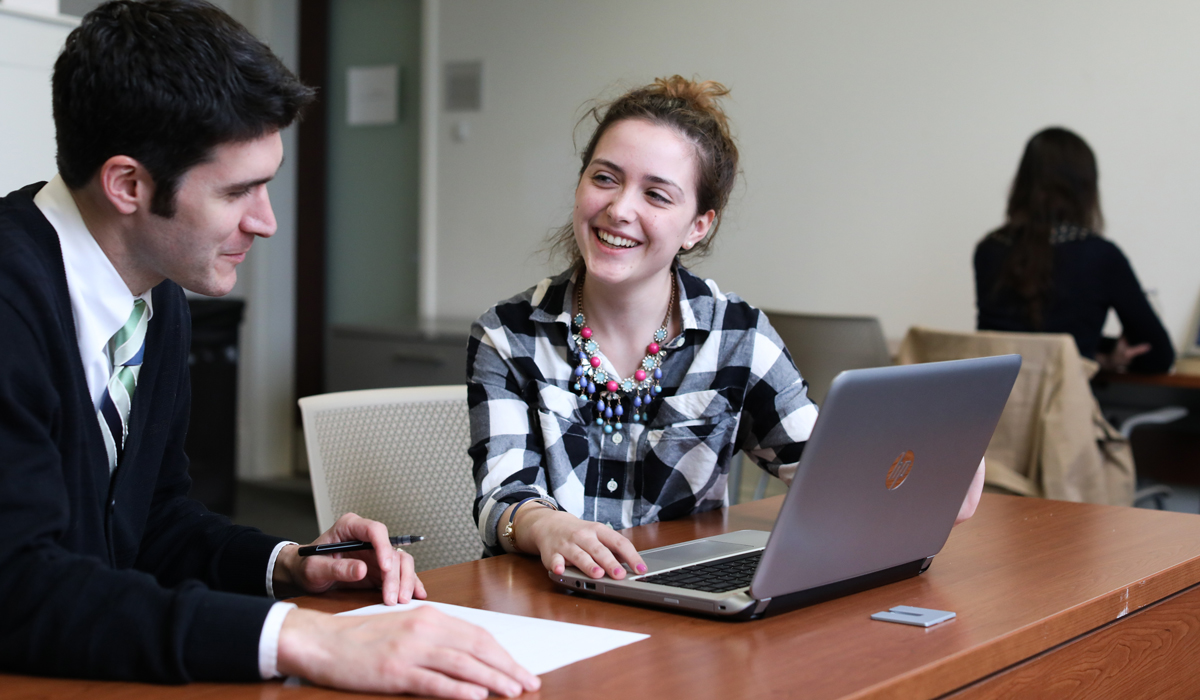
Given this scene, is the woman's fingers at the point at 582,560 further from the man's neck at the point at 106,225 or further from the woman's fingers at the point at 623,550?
the man's neck at the point at 106,225

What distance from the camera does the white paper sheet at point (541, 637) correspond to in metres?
0.83

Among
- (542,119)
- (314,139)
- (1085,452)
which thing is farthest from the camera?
(314,139)

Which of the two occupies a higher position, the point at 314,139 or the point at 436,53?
the point at 436,53

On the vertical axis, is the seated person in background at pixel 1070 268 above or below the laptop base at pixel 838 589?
above

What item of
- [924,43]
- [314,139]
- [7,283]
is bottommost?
[7,283]

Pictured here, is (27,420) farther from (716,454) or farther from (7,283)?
(716,454)

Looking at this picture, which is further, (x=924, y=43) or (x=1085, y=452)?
(x=924, y=43)

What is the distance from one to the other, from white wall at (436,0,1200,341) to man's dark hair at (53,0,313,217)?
9.72 ft

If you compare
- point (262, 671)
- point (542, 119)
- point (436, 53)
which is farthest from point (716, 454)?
point (436, 53)

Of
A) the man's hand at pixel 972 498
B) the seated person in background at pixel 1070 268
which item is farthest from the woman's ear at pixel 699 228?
the seated person in background at pixel 1070 268

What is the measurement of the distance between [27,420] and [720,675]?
55 centimetres

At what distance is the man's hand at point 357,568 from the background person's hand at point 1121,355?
2.67 metres

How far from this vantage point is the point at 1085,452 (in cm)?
282

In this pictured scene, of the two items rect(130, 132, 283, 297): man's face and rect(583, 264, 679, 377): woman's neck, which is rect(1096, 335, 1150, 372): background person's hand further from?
rect(130, 132, 283, 297): man's face
